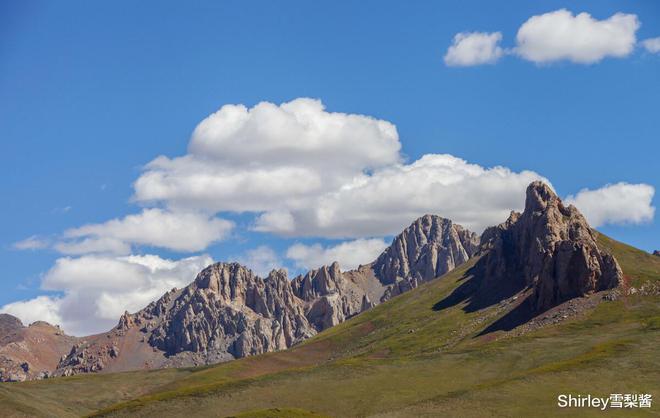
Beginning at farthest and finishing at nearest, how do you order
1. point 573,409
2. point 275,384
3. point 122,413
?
point 275,384, point 122,413, point 573,409

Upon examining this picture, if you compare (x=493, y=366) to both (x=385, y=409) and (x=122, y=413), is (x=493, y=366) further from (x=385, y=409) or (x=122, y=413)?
(x=122, y=413)

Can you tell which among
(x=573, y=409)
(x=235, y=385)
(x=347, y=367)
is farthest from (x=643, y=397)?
(x=235, y=385)

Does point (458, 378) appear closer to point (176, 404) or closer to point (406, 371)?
point (406, 371)

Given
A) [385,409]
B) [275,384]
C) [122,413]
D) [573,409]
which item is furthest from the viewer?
[275,384]

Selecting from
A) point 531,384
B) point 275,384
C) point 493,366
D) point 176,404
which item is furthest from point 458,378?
point 176,404

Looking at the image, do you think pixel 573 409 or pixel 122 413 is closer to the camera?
pixel 573 409

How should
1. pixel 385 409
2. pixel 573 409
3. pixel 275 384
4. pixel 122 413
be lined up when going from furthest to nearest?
pixel 275 384
pixel 122 413
pixel 385 409
pixel 573 409

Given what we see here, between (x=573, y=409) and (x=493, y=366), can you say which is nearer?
(x=573, y=409)

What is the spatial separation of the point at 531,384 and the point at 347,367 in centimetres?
5516

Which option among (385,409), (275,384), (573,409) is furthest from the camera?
(275,384)

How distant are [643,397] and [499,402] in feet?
84.0

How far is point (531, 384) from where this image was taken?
156875 mm

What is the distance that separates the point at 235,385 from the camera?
18975cm

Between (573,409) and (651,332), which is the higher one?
(651,332)
